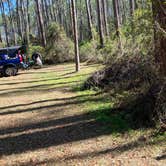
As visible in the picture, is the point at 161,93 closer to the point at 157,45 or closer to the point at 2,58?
the point at 157,45

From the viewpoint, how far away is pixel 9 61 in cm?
2633

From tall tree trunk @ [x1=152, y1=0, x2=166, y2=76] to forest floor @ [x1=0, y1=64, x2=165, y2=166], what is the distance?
180cm

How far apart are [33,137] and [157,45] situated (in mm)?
3812

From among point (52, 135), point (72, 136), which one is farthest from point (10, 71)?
point (72, 136)

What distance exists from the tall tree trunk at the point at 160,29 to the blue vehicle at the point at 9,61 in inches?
676

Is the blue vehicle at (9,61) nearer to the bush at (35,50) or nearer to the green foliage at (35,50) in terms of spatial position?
the bush at (35,50)

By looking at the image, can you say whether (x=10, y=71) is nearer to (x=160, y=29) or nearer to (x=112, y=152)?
(x=160, y=29)

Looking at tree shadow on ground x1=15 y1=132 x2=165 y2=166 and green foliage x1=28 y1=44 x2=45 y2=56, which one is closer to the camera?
tree shadow on ground x1=15 y1=132 x2=165 y2=166

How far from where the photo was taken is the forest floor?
7.43m

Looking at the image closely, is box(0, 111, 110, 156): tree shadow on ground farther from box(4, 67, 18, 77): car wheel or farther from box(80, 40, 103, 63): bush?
box(80, 40, 103, 63): bush

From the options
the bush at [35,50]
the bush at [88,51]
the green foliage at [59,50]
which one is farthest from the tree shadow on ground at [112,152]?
the green foliage at [59,50]

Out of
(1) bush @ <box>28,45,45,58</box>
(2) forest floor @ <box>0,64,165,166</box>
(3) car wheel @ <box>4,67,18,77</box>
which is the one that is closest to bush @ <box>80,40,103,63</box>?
(1) bush @ <box>28,45,45,58</box>

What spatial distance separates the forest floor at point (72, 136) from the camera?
24.4 ft

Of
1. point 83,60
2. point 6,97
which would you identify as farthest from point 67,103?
point 83,60
